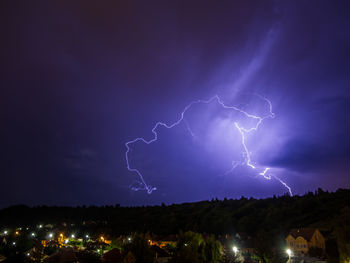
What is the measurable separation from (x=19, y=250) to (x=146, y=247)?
22801 millimetres

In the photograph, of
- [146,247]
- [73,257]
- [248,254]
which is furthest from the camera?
[248,254]

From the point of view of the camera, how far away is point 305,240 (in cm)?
3912

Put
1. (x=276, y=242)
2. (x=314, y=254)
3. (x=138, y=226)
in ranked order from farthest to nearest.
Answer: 1. (x=138, y=226)
2. (x=276, y=242)
3. (x=314, y=254)

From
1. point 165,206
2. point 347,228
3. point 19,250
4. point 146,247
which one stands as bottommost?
point 19,250

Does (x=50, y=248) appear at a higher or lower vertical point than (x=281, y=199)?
lower

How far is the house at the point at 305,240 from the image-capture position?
37750 millimetres

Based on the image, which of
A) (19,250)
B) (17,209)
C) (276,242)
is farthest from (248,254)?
(17,209)

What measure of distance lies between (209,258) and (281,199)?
6848cm

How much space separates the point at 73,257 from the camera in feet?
88.2

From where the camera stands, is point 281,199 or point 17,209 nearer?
point 281,199

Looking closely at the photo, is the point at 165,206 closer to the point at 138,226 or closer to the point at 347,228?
the point at 138,226

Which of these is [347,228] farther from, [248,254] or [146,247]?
[248,254]

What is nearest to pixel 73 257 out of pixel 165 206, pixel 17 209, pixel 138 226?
pixel 138 226

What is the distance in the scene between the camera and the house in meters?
37.8
